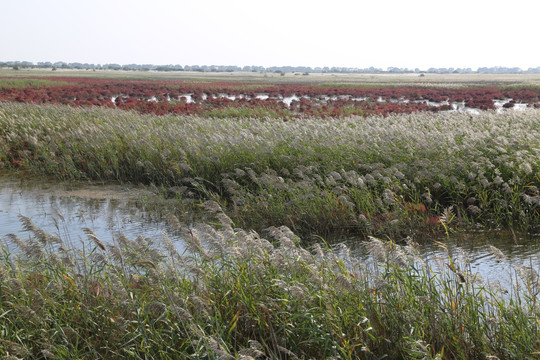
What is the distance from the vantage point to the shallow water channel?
7.29 meters

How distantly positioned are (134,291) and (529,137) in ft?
27.1

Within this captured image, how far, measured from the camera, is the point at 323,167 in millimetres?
11234

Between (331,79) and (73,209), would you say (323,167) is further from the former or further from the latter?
(331,79)

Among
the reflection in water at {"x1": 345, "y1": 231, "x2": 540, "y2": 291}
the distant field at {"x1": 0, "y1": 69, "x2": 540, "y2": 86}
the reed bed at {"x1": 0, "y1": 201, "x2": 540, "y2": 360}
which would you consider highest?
the reed bed at {"x1": 0, "y1": 201, "x2": 540, "y2": 360}

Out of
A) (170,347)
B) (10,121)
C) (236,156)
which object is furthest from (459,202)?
(10,121)

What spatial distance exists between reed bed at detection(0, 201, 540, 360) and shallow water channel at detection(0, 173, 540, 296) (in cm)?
51

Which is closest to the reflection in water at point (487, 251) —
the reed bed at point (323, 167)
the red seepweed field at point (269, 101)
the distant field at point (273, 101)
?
the reed bed at point (323, 167)

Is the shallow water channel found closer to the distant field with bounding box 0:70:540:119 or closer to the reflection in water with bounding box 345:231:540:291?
the reflection in water with bounding box 345:231:540:291

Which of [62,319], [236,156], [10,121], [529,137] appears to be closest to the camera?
[62,319]

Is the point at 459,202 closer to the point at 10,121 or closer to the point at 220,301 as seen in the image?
the point at 220,301

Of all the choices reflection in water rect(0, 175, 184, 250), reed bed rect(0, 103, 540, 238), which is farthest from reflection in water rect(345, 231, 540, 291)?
reflection in water rect(0, 175, 184, 250)

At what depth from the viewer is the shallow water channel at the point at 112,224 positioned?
287 inches

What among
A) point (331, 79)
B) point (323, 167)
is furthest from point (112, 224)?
point (331, 79)

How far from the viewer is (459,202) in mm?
9516
